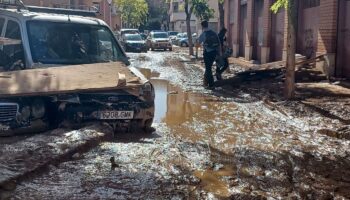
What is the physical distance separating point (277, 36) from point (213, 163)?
17.4 meters

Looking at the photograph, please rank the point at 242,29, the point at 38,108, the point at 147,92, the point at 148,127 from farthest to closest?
the point at 242,29 < the point at 148,127 < the point at 147,92 < the point at 38,108

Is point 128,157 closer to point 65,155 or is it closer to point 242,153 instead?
point 65,155

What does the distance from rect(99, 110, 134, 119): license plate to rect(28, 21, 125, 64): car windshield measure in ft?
5.05

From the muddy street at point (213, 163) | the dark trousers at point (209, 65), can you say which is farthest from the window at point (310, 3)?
the muddy street at point (213, 163)

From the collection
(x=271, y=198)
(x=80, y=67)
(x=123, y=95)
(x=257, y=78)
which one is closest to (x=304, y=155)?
(x=271, y=198)

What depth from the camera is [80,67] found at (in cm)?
797

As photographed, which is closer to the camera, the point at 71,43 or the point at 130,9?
the point at 71,43

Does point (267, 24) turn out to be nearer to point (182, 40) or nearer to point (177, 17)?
point (182, 40)

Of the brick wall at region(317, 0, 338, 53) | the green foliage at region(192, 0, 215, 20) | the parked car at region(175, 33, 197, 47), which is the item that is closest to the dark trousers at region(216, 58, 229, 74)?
the brick wall at region(317, 0, 338, 53)

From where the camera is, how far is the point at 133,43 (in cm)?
4022

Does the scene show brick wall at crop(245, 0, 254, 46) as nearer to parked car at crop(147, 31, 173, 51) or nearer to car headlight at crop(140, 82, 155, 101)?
parked car at crop(147, 31, 173, 51)

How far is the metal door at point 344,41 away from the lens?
1487cm

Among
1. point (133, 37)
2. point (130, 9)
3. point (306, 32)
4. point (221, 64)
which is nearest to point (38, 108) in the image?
point (221, 64)

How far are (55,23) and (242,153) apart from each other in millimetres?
3977
